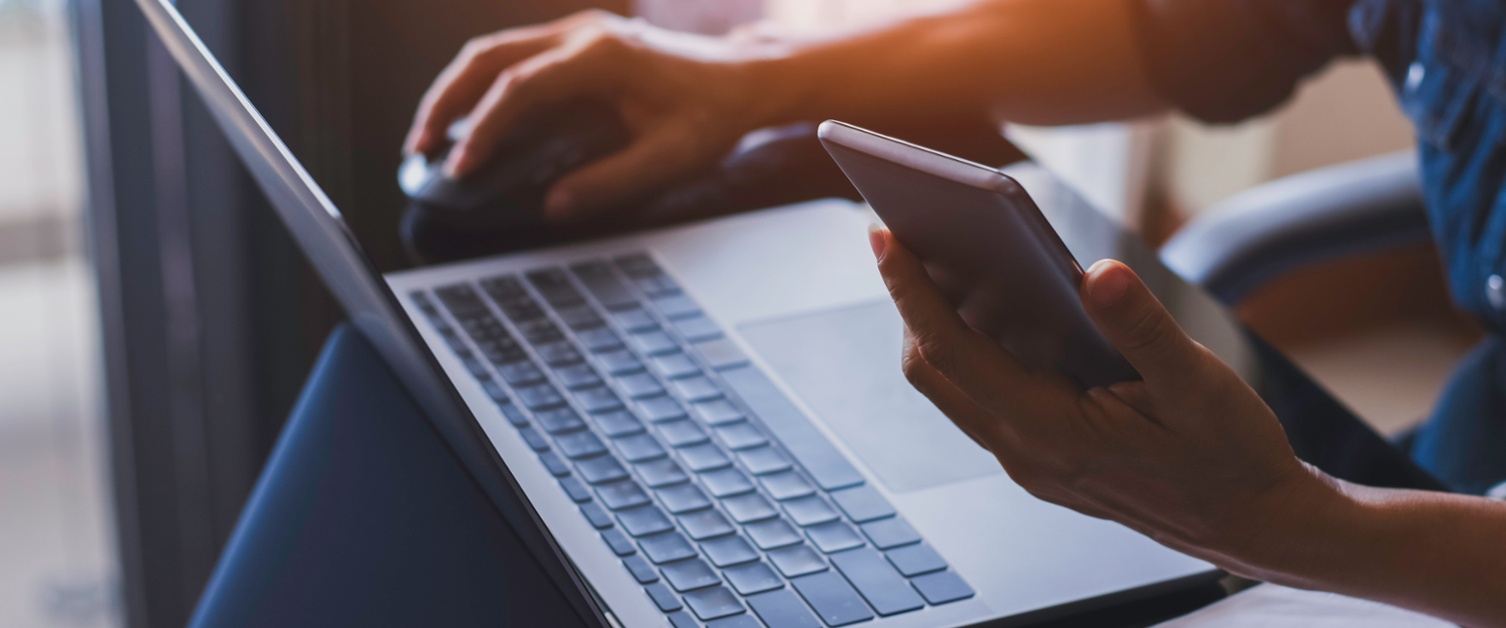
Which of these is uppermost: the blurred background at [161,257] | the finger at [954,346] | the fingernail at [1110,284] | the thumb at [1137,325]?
the fingernail at [1110,284]

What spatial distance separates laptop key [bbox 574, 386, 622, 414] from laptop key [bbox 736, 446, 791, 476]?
7 cm

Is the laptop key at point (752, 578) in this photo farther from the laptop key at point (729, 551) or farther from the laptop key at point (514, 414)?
the laptop key at point (514, 414)

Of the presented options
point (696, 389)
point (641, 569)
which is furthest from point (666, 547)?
point (696, 389)

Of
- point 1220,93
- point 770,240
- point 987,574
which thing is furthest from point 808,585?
point 1220,93

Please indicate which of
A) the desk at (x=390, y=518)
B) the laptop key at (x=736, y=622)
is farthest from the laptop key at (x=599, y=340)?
the laptop key at (x=736, y=622)

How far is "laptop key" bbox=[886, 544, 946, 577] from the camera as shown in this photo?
0.50 meters

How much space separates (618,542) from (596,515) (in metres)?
0.02

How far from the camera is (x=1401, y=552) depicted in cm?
45

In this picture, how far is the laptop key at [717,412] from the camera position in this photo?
1.95 ft

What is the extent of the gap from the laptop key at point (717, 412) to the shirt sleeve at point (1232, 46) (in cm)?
57

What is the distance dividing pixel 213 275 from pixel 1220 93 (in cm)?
Result: 82

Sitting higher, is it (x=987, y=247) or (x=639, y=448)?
(x=987, y=247)

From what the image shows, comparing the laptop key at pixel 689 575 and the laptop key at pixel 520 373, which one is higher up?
the laptop key at pixel 520 373

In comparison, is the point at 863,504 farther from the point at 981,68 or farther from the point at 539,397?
the point at 981,68
